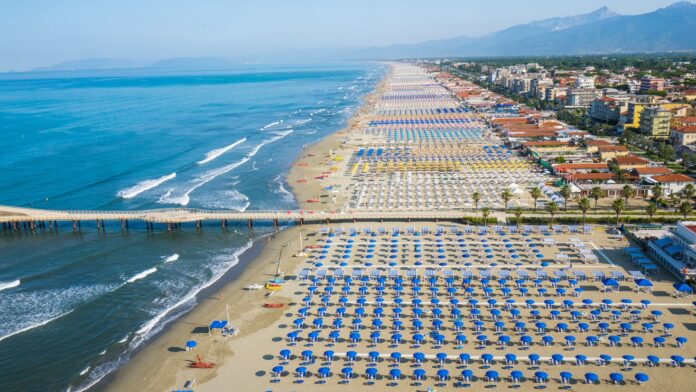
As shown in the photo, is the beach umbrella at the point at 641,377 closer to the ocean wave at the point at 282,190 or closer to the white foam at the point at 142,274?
the white foam at the point at 142,274

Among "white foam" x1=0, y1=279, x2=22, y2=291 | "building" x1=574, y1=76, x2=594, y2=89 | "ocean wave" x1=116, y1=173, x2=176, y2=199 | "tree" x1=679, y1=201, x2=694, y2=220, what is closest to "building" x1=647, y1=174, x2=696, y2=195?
"tree" x1=679, y1=201, x2=694, y2=220

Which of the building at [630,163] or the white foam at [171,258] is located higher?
the building at [630,163]

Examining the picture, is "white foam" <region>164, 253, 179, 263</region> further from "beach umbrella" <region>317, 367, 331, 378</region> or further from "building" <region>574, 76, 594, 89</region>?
"building" <region>574, 76, 594, 89</region>

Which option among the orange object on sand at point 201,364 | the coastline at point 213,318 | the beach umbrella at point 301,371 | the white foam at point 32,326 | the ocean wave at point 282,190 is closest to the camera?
the beach umbrella at point 301,371

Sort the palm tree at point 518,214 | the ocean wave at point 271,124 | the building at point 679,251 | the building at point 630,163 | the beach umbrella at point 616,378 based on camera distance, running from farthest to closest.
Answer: the ocean wave at point 271,124 < the building at point 630,163 < the palm tree at point 518,214 < the building at point 679,251 < the beach umbrella at point 616,378

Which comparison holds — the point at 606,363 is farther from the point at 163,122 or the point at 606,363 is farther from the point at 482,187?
the point at 163,122

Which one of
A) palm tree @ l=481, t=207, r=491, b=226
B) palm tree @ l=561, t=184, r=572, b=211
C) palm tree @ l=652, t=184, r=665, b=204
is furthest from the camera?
palm tree @ l=652, t=184, r=665, b=204

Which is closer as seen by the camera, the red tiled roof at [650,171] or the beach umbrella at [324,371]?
the beach umbrella at [324,371]

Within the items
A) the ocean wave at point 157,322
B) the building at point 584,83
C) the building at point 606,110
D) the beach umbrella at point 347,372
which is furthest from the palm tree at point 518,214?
the building at point 584,83

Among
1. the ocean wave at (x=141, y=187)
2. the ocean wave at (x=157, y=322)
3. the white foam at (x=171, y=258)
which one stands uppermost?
the ocean wave at (x=141, y=187)
